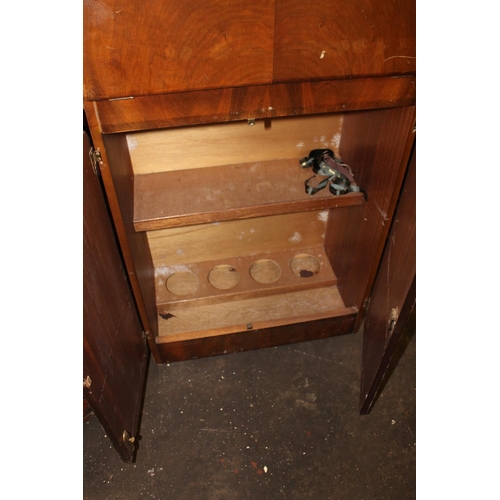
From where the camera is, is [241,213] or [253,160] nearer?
[241,213]

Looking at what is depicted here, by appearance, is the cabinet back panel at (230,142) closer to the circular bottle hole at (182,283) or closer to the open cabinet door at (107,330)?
the open cabinet door at (107,330)

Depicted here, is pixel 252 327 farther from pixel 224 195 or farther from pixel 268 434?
pixel 224 195

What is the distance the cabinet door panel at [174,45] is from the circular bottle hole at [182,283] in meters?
0.93

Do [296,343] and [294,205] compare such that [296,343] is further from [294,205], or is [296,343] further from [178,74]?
[178,74]

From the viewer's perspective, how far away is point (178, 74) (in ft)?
3.12

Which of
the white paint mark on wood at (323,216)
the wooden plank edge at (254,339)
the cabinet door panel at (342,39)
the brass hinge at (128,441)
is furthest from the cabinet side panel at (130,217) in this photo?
the white paint mark on wood at (323,216)

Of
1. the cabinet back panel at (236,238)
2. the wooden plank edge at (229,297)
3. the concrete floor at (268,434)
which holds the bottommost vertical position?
the concrete floor at (268,434)

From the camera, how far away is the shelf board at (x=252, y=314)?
1626mm

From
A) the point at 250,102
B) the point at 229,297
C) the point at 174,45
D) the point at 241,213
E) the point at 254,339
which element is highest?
the point at 174,45

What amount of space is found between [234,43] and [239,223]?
34.6 inches

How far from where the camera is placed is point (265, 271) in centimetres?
182

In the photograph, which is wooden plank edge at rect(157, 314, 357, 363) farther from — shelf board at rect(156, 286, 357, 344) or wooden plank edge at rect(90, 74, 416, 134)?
wooden plank edge at rect(90, 74, 416, 134)

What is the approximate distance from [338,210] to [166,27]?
0.98 meters

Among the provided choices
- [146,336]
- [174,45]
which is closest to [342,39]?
[174,45]
